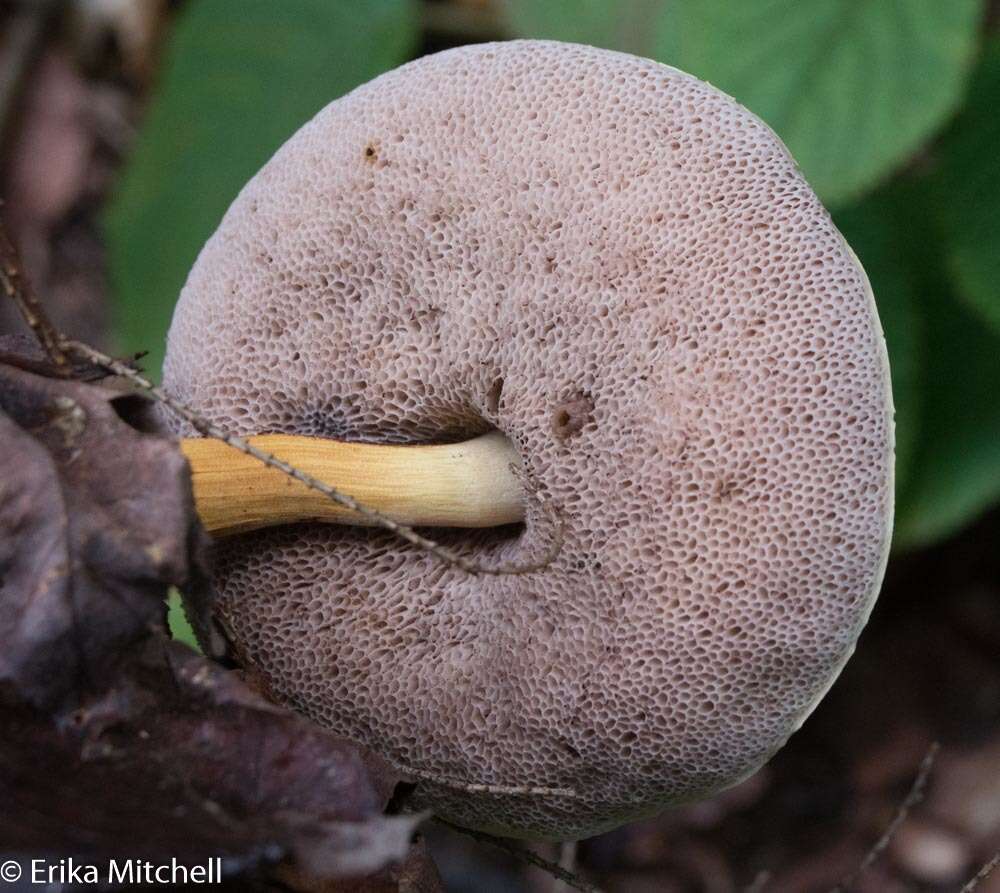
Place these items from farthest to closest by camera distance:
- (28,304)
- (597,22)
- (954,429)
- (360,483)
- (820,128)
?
(954,429)
(597,22)
(820,128)
(360,483)
(28,304)

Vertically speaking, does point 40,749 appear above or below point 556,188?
below

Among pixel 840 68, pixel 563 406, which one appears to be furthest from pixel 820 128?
pixel 563 406

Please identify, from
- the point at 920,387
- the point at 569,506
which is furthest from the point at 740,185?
the point at 920,387

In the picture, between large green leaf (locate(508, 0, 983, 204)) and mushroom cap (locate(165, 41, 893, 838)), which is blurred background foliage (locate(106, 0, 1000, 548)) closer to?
large green leaf (locate(508, 0, 983, 204))

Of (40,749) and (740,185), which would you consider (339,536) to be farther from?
(740,185)

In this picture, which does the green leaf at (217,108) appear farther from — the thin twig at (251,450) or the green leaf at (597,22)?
the thin twig at (251,450)

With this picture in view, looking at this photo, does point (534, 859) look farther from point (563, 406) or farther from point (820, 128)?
point (820, 128)

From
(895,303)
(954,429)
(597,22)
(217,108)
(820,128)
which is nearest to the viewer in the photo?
(820,128)
